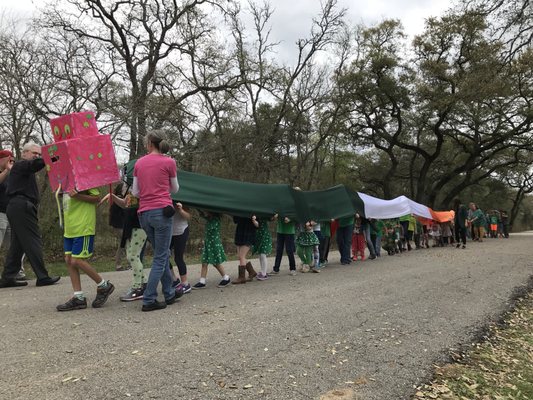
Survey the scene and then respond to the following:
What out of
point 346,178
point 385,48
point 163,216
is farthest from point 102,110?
point 346,178

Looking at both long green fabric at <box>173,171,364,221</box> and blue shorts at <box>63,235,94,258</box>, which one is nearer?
blue shorts at <box>63,235,94,258</box>

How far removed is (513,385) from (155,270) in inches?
156

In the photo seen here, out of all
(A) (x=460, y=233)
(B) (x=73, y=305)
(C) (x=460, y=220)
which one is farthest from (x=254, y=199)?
(A) (x=460, y=233)

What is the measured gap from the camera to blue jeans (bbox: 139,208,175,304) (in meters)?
5.39

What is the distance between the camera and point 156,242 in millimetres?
5461

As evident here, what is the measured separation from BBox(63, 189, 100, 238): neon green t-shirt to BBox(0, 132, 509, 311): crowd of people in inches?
0.4

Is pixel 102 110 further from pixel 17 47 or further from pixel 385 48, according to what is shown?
pixel 385 48

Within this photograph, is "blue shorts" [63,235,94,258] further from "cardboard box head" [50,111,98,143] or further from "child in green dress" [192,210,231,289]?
"child in green dress" [192,210,231,289]

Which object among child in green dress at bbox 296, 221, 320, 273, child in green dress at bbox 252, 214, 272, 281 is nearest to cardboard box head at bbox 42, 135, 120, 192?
child in green dress at bbox 252, 214, 272, 281

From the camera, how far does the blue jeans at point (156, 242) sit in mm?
5387

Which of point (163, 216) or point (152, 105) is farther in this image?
point (152, 105)

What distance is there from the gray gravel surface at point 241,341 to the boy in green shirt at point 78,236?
204 mm

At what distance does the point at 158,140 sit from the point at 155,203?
0.81m

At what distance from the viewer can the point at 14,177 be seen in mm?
6988
